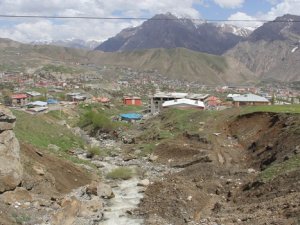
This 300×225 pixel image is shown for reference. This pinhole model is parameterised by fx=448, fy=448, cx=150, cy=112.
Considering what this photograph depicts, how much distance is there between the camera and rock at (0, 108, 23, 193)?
1124 inches

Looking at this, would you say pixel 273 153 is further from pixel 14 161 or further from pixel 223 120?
pixel 14 161

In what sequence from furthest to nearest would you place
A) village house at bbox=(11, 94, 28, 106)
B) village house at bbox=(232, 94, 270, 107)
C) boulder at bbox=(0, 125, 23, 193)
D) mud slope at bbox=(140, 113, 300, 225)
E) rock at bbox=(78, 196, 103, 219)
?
village house at bbox=(11, 94, 28, 106) < village house at bbox=(232, 94, 270, 107) < boulder at bbox=(0, 125, 23, 193) < rock at bbox=(78, 196, 103, 219) < mud slope at bbox=(140, 113, 300, 225)

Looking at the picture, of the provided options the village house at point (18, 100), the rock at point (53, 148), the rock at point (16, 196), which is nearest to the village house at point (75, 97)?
the village house at point (18, 100)

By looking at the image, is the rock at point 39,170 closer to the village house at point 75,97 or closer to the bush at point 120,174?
the bush at point 120,174

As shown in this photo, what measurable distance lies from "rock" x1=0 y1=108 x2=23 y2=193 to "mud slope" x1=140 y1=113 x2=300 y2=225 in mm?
8635

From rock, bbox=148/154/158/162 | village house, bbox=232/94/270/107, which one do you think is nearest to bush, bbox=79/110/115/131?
rock, bbox=148/154/158/162

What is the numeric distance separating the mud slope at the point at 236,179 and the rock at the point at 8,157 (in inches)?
340

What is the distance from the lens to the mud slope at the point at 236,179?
26.7 meters

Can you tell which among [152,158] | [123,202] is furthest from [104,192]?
[152,158]

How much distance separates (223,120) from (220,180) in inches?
895

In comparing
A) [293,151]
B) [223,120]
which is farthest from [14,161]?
[223,120]

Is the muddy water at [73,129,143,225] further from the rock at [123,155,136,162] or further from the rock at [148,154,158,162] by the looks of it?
the rock at [148,154,158,162]

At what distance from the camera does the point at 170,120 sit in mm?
67750

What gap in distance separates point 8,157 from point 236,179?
18.7 m
